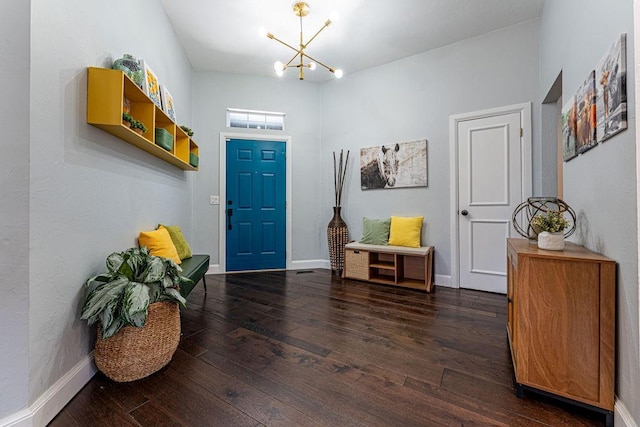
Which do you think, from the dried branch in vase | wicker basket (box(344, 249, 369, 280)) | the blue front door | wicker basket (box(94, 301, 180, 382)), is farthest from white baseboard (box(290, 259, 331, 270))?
wicker basket (box(94, 301, 180, 382))

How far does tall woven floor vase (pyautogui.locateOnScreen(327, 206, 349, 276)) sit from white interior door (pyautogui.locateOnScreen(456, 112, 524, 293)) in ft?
4.94

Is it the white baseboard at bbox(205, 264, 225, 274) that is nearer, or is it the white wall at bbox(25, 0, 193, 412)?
the white wall at bbox(25, 0, 193, 412)

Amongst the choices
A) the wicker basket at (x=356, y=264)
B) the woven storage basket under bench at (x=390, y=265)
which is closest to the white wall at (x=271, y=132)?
the wicker basket at (x=356, y=264)

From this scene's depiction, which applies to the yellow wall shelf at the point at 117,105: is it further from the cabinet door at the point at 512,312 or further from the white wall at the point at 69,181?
the cabinet door at the point at 512,312

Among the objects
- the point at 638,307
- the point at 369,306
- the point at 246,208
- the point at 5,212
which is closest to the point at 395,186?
the point at 369,306

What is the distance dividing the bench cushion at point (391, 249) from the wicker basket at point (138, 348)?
7.82 ft

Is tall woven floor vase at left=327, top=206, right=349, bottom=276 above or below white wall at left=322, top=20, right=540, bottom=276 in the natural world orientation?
below

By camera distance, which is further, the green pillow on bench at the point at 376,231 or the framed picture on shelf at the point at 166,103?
the green pillow on bench at the point at 376,231

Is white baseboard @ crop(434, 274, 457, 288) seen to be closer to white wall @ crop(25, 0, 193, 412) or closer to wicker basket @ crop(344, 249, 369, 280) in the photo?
wicker basket @ crop(344, 249, 369, 280)

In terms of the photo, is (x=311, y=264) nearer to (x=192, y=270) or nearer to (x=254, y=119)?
(x=192, y=270)

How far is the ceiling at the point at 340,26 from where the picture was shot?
8.69 feet

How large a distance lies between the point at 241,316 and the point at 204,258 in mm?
890

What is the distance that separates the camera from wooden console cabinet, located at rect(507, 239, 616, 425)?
1.16 metres

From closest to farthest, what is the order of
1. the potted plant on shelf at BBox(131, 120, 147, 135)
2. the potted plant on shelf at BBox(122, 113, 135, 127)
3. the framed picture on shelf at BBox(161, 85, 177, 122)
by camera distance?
the potted plant on shelf at BBox(122, 113, 135, 127), the potted plant on shelf at BBox(131, 120, 147, 135), the framed picture on shelf at BBox(161, 85, 177, 122)
